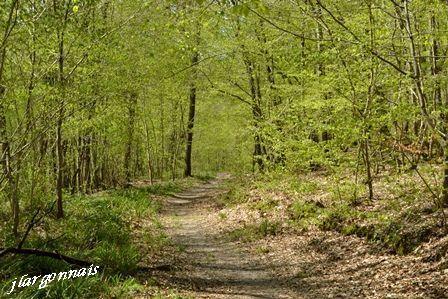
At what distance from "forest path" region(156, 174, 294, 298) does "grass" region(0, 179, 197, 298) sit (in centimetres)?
77

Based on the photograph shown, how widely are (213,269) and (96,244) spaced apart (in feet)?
8.95

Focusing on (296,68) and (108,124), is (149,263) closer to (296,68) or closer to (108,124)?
(108,124)

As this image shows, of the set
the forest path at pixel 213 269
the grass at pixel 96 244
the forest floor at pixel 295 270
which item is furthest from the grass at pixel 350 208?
the grass at pixel 96 244

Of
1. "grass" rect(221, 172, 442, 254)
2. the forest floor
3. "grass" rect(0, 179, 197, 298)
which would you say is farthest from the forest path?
"grass" rect(221, 172, 442, 254)

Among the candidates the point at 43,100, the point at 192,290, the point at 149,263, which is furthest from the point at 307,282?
the point at 43,100

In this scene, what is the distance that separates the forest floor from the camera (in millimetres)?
7301

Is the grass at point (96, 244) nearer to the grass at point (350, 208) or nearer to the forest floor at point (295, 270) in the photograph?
the forest floor at point (295, 270)

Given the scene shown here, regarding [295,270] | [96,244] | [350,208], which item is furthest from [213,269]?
[350,208]

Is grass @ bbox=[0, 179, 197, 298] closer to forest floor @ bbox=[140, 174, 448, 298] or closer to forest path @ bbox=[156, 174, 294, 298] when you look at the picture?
forest floor @ bbox=[140, 174, 448, 298]

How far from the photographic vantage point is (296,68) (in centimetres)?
1361

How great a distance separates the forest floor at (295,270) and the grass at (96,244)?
63cm

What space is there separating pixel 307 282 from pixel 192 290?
7.02 ft

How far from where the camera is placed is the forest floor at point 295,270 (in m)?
7.30

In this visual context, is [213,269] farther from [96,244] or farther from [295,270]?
[96,244]
